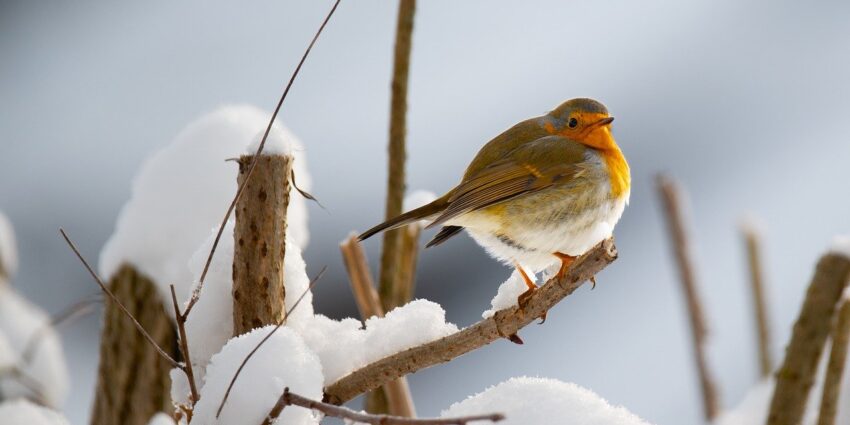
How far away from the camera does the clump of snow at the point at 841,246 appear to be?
1.83 meters

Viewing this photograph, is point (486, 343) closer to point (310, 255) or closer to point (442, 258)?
point (310, 255)

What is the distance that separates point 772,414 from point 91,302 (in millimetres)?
1400

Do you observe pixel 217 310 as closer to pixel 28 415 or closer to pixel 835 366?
pixel 28 415

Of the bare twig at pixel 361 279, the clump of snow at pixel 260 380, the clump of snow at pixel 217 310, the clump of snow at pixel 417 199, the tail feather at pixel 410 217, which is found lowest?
the clump of snow at pixel 260 380

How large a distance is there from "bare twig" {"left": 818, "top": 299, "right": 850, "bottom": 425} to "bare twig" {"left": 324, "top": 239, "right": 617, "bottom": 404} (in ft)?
1.57

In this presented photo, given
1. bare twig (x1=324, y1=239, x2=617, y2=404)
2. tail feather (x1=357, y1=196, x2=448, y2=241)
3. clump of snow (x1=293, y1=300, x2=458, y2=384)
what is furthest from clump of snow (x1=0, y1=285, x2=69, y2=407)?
tail feather (x1=357, y1=196, x2=448, y2=241)

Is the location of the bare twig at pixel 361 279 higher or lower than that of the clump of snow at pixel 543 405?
higher

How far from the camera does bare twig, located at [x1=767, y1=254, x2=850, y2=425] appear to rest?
1765 mm

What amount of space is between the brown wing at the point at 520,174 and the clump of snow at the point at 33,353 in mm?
1098

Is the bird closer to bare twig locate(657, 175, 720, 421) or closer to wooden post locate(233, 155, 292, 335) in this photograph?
bare twig locate(657, 175, 720, 421)

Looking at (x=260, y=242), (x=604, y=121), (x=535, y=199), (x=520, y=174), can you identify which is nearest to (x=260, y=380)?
(x=260, y=242)

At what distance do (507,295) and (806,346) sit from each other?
668 mm

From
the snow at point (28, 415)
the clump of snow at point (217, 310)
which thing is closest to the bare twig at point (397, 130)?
the clump of snow at point (217, 310)

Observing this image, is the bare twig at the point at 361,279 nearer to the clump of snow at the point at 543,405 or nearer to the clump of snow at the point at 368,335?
the clump of snow at the point at 368,335
